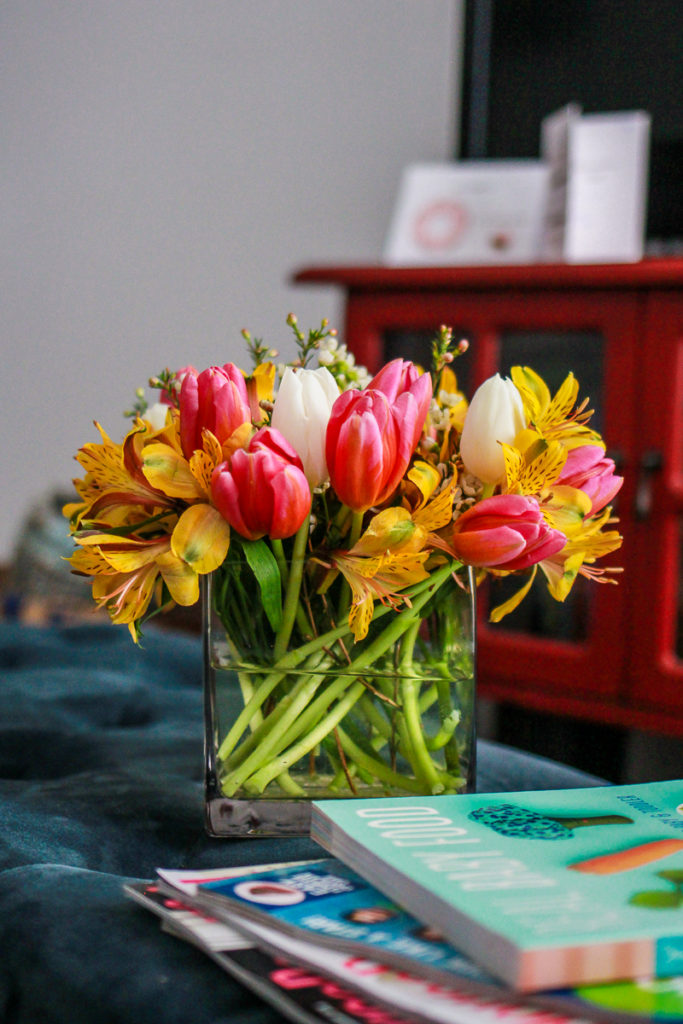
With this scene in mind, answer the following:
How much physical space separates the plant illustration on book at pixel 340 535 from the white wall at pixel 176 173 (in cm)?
202

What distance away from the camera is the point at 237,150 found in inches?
107

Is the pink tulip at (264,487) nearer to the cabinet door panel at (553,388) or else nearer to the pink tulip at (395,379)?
the pink tulip at (395,379)

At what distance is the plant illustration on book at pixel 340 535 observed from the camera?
1.69 feet

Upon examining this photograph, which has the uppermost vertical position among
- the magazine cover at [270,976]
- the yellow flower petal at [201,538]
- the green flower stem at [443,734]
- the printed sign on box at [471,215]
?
the printed sign on box at [471,215]

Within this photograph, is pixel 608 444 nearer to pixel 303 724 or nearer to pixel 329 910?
pixel 303 724

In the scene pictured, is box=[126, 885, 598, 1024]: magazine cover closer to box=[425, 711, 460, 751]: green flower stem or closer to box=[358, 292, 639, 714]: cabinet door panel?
box=[425, 711, 460, 751]: green flower stem

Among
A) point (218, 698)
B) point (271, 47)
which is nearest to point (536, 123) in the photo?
point (271, 47)

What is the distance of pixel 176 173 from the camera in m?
2.81

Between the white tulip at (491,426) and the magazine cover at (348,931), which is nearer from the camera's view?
the magazine cover at (348,931)

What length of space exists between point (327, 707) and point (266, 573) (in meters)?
0.09

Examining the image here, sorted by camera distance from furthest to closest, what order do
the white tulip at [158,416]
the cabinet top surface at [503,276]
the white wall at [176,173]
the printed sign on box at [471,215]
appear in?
the white wall at [176,173]
the printed sign on box at [471,215]
the cabinet top surface at [503,276]
the white tulip at [158,416]

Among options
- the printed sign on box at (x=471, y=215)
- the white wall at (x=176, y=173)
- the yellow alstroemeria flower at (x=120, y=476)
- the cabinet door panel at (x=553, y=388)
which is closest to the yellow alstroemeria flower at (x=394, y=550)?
the yellow alstroemeria flower at (x=120, y=476)

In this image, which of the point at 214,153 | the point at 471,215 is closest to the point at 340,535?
the point at 471,215

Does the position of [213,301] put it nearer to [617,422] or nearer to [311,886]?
[617,422]
